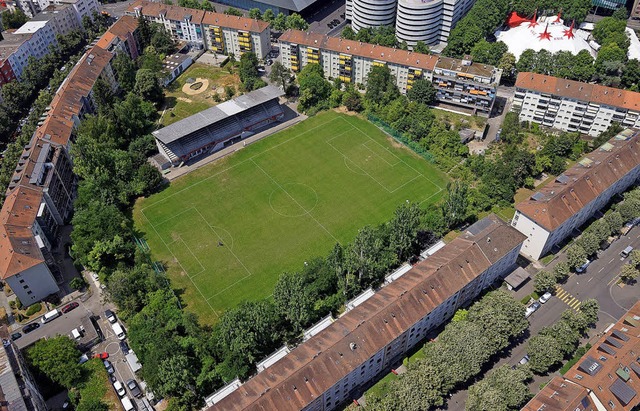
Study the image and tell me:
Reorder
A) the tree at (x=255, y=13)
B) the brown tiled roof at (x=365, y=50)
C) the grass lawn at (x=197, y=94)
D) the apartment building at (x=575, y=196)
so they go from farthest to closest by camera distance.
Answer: the tree at (x=255, y=13)
the grass lawn at (x=197, y=94)
the brown tiled roof at (x=365, y=50)
the apartment building at (x=575, y=196)

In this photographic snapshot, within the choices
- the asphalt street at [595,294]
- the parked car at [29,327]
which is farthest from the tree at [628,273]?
the parked car at [29,327]

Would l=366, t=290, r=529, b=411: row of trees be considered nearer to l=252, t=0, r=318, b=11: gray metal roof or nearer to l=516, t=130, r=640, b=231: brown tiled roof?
l=516, t=130, r=640, b=231: brown tiled roof

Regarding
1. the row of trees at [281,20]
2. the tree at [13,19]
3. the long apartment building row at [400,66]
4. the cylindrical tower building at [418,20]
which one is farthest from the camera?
the row of trees at [281,20]

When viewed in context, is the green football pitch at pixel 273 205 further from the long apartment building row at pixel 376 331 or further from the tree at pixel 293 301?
the long apartment building row at pixel 376 331

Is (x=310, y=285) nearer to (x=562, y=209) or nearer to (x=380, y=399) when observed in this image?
(x=380, y=399)

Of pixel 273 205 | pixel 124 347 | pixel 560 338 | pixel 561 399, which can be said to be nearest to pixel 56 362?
pixel 124 347

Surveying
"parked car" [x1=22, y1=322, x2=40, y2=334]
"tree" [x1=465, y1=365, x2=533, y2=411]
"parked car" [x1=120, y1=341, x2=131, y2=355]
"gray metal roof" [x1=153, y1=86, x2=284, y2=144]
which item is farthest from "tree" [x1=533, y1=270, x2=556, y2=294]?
"parked car" [x1=22, y1=322, x2=40, y2=334]
